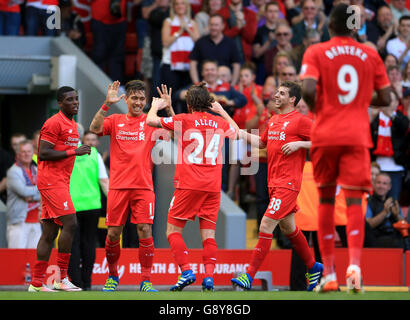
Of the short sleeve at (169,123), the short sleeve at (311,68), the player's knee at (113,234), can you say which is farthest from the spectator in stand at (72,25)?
the short sleeve at (311,68)

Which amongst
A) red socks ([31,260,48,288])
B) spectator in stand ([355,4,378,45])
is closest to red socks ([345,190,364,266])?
Result: red socks ([31,260,48,288])

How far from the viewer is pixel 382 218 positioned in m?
13.8

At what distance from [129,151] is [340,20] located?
333cm

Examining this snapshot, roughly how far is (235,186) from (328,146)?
7616 mm

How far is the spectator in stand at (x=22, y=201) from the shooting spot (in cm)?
1327

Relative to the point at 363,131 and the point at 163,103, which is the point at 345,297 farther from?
the point at 163,103

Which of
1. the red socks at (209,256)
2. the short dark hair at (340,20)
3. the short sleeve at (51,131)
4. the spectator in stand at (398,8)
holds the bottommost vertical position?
the red socks at (209,256)

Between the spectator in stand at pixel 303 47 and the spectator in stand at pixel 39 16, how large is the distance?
176 inches

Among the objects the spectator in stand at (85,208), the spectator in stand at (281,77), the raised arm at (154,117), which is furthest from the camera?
the spectator in stand at (281,77)

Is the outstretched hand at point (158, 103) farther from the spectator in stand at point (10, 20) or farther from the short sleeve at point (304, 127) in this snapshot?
the spectator in stand at point (10, 20)

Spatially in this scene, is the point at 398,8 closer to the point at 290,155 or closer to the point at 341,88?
the point at 290,155

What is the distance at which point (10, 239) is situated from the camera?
13336 mm
